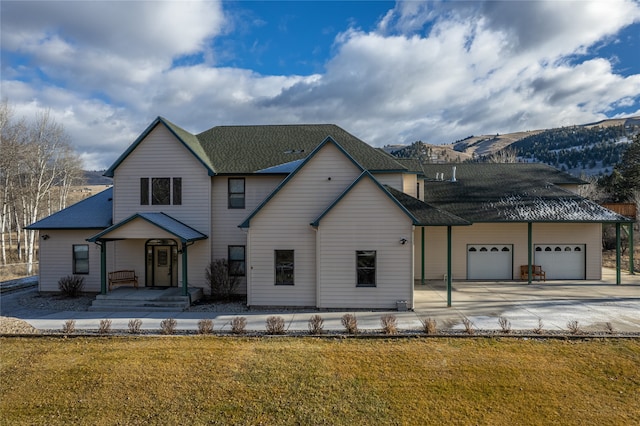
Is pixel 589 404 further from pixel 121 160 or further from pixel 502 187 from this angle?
pixel 121 160

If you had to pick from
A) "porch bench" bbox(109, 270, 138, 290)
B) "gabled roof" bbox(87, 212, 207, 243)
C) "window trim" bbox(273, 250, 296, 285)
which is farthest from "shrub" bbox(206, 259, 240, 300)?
"porch bench" bbox(109, 270, 138, 290)

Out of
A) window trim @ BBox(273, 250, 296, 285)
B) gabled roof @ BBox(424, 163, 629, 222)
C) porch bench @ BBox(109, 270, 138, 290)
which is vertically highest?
gabled roof @ BBox(424, 163, 629, 222)

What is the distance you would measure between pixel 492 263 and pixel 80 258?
72.8ft

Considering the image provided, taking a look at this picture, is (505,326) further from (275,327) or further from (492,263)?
(492,263)

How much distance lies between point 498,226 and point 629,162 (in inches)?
1334

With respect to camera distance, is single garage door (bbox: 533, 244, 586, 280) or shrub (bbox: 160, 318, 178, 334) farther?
single garage door (bbox: 533, 244, 586, 280)

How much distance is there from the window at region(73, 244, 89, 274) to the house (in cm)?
6

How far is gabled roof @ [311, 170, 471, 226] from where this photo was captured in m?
13.4

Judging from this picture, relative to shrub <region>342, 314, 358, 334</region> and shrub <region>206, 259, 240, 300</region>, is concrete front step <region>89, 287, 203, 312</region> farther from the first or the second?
shrub <region>342, 314, 358, 334</region>

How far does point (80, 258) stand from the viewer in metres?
17.1

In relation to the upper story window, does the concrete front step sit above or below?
below

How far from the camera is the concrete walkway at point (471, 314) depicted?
1154cm

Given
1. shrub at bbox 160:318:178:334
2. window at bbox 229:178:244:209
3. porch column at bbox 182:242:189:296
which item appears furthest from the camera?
window at bbox 229:178:244:209

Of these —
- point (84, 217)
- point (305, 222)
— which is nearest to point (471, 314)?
point (305, 222)
